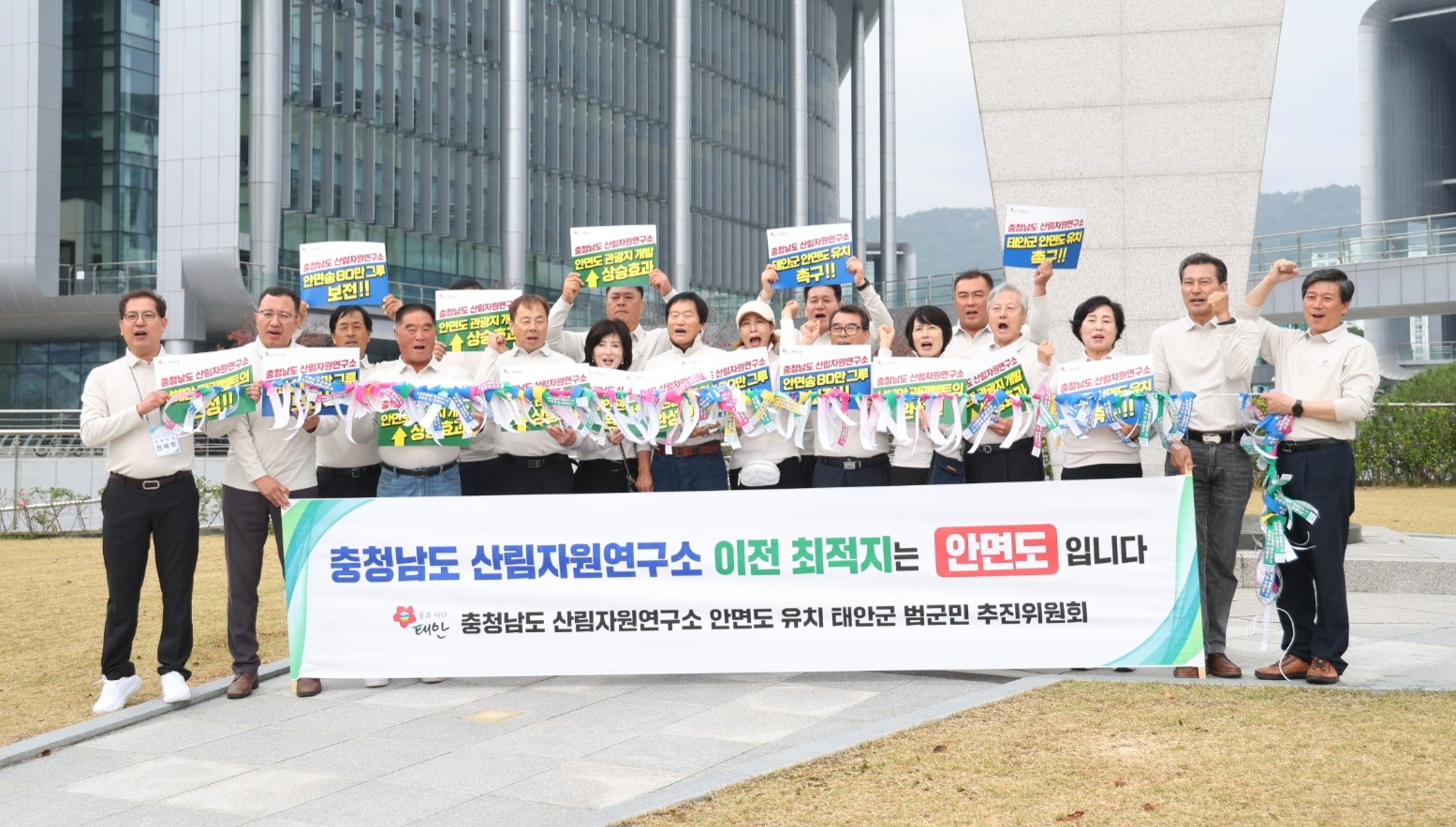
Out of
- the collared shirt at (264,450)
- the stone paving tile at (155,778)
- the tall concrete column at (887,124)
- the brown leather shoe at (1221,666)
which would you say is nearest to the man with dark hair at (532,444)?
the collared shirt at (264,450)

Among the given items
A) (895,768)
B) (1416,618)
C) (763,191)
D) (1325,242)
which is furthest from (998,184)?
(763,191)

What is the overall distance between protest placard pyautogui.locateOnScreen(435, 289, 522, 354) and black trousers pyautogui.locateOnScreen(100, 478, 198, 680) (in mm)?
1692

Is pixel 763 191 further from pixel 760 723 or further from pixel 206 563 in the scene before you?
pixel 760 723

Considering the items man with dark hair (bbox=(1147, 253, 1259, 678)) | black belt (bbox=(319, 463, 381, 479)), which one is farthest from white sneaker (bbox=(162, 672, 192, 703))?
man with dark hair (bbox=(1147, 253, 1259, 678))

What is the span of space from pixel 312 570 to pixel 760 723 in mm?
2529

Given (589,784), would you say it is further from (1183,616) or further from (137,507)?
(1183,616)

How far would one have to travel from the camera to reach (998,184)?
13688 mm

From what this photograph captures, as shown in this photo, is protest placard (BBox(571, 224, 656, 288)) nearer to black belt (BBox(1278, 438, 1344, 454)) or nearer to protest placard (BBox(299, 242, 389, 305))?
protest placard (BBox(299, 242, 389, 305))

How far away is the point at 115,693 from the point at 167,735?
2.29ft

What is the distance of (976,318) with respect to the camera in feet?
23.8

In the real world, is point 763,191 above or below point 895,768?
above

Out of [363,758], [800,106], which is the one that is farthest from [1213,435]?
[800,106]

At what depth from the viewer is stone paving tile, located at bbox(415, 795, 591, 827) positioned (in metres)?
4.60

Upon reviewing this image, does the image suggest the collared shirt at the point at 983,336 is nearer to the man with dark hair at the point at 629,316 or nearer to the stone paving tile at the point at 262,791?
the man with dark hair at the point at 629,316
